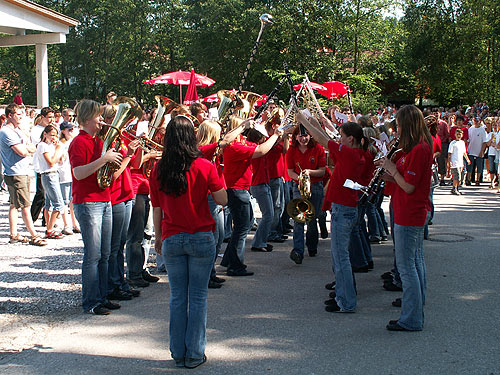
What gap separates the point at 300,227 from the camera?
7.61 metres

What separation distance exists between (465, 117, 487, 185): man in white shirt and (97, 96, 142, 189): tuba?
12.8 meters

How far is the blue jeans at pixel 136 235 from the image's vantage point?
21.6 feet

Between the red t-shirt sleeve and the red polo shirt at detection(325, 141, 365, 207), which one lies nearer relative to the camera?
the red t-shirt sleeve

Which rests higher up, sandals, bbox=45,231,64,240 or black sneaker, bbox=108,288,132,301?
sandals, bbox=45,231,64,240

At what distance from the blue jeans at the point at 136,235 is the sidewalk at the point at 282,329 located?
32cm

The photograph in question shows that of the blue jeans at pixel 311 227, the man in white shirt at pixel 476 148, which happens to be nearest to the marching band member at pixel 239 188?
the blue jeans at pixel 311 227

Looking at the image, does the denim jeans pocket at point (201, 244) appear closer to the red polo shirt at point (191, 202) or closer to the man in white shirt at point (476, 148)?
the red polo shirt at point (191, 202)

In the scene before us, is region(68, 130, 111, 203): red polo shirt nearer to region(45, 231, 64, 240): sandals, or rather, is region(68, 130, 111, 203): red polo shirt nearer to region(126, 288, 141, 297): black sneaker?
region(126, 288, 141, 297): black sneaker

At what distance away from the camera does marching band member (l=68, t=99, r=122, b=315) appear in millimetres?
5312

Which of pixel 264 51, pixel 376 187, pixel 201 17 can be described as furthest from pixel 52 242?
pixel 201 17

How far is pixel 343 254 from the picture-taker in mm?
5598

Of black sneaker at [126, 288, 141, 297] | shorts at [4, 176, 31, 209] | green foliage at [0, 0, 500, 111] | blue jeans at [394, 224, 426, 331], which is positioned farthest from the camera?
green foliage at [0, 0, 500, 111]

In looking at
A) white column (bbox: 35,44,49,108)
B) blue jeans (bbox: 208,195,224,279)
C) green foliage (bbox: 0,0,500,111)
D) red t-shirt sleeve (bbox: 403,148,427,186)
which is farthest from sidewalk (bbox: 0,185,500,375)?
green foliage (bbox: 0,0,500,111)

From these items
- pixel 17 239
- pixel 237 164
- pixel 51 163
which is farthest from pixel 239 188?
pixel 17 239
